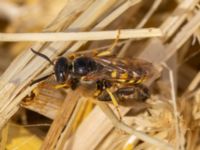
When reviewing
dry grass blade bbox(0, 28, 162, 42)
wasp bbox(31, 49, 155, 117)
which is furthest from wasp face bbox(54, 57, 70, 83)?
dry grass blade bbox(0, 28, 162, 42)

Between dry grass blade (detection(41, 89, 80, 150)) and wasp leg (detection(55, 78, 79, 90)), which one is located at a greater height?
wasp leg (detection(55, 78, 79, 90))

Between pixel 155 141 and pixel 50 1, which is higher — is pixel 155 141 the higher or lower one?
the lower one

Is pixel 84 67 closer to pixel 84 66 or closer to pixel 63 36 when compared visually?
pixel 84 66

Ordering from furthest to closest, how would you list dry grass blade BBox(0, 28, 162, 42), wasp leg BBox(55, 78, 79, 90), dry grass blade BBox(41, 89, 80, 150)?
wasp leg BBox(55, 78, 79, 90) → dry grass blade BBox(41, 89, 80, 150) → dry grass blade BBox(0, 28, 162, 42)

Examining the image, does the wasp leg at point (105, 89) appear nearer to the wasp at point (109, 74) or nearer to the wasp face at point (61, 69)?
the wasp at point (109, 74)

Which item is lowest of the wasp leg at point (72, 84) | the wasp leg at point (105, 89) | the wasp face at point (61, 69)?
the wasp leg at point (105, 89)

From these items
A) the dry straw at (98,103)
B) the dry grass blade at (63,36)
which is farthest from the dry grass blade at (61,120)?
the dry grass blade at (63,36)

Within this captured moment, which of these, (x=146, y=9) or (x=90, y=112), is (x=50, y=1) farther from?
(x=90, y=112)

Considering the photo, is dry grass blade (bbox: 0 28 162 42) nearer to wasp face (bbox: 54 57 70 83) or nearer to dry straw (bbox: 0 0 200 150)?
dry straw (bbox: 0 0 200 150)

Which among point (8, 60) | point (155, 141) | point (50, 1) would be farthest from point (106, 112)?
point (50, 1)
